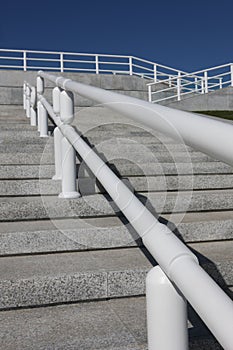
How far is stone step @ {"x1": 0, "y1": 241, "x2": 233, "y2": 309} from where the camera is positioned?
2123mm

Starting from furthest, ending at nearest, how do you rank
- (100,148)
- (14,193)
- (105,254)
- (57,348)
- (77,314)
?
1. (100,148)
2. (14,193)
3. (105,254)
4. (77,314)
5. (57,348)

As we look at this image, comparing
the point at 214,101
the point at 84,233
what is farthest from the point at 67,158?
the point at 214,101

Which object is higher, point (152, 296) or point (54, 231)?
point (152, 296)

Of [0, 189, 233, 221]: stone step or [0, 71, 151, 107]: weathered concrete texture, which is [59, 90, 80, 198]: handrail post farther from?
[0, 71, 151, 107]: weathered concrete texture

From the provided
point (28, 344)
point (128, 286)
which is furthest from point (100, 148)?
point (28, 344)

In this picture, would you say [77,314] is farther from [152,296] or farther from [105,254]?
[152,296]

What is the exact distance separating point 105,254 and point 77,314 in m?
0.55

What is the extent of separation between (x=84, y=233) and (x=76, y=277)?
489 mm

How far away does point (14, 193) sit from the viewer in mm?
3291

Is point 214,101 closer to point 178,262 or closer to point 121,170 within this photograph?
point 121,170

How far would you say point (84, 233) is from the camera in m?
2.64

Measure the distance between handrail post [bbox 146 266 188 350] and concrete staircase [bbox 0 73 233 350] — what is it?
0.68 metres

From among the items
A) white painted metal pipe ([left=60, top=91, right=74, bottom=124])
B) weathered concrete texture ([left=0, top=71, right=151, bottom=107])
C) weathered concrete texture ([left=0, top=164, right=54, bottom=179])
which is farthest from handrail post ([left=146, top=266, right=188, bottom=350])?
weathered concrete texture ([left=0, top=71, right=151, bottom=107])

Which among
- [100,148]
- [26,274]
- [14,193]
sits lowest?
[26,274]
